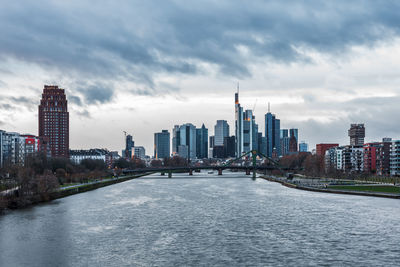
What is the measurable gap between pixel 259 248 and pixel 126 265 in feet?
29.9

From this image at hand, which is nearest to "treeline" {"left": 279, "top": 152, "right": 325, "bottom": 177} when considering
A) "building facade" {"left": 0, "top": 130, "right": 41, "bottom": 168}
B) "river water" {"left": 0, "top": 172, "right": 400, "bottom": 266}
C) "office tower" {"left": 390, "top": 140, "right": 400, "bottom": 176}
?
"office tower" {"left": 390, "top": 140, "right": 400, "bottom": 176}

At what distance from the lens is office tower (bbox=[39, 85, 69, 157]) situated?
16725cm

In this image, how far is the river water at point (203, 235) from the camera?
26750 millimetres

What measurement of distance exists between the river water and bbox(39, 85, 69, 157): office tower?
11958cm

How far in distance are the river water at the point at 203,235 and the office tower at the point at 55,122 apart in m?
120

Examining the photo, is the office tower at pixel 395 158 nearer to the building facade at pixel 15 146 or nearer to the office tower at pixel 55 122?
the building facade at pixel 15 146

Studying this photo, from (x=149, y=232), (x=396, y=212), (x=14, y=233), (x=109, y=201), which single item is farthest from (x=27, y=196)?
(x=396, y=212)

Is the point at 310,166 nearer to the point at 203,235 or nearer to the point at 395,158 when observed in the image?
the point at 395,158

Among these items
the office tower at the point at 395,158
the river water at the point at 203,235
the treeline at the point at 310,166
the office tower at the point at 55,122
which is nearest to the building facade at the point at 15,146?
the office tower at the point at 55,122

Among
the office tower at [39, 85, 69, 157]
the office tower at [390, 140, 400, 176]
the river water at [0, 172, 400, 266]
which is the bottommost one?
the river water at [0, 172, 400, 266]

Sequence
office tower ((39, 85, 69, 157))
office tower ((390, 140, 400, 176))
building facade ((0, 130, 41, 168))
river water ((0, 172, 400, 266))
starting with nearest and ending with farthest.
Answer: river water ((0, 172, 400, 266))
office tower ((390, 140, 400, 176))
building facade ((0, 130, 41, 168))
office tower ((39, 85, 69, 157))

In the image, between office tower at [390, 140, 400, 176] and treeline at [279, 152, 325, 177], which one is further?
treeline at [279, 152, 325, 177]

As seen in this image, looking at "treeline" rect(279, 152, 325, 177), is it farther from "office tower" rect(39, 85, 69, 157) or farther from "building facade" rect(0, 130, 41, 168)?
"office tower" rect(39, 85, 69, 157)

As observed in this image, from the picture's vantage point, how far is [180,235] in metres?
33.8
